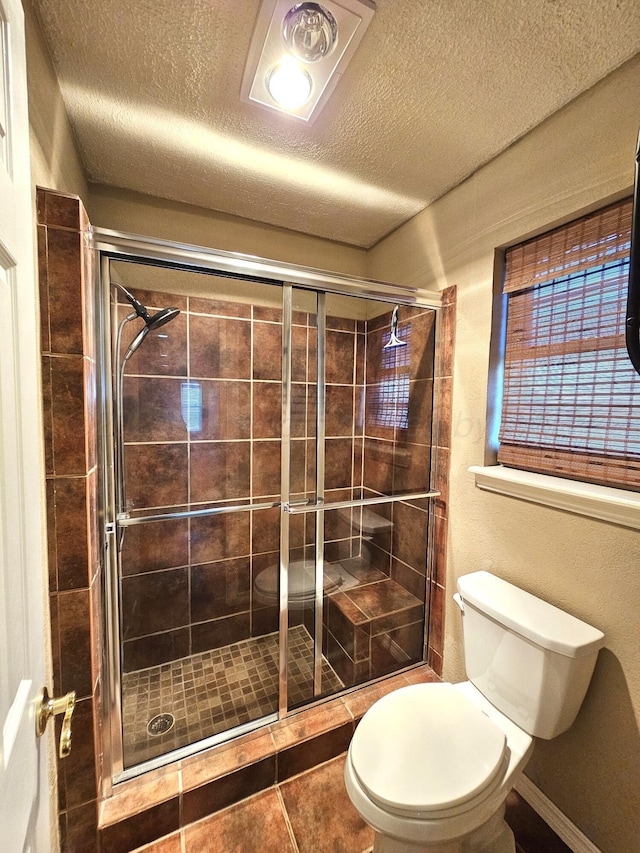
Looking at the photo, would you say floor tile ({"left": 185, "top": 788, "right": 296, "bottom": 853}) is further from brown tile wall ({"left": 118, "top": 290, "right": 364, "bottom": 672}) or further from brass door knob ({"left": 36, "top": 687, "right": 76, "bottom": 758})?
brass door knob ({"left": 36, "top": 687, "right": 76, "bottom": 758})

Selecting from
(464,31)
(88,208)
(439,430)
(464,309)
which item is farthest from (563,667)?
(88,208)

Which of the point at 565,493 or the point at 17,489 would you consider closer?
the point at 17,489

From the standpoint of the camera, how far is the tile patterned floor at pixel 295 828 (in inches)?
43.1

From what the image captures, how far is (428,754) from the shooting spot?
3.13 feet

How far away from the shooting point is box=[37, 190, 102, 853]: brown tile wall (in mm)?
A: 922

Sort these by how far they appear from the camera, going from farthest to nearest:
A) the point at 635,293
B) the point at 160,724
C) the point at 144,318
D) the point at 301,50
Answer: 1. the point at 144,318
2. the point at 160,724
3. the point at 301,50
4. the point at 635,293

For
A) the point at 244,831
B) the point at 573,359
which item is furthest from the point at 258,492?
the point at 573,359

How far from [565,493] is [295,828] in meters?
1.45

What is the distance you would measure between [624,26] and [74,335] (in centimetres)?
165

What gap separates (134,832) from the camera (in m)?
1.08

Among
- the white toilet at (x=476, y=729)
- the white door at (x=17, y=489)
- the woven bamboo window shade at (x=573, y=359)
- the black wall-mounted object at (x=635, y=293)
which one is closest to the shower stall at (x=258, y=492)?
the woven bamboo window shade at (x=573, y=359)

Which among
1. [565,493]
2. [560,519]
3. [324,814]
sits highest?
[565,493]

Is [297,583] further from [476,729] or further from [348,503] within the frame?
[476,729]

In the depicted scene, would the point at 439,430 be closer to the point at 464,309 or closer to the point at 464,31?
the point at 464,309
